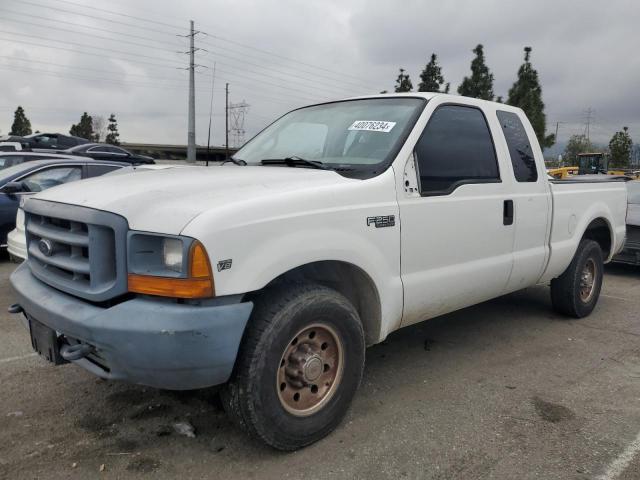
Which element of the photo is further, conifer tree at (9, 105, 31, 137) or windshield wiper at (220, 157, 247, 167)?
conifer tree at (9, 105, 31, 137)

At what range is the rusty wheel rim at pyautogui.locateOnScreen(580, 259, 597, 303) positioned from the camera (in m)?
5.48

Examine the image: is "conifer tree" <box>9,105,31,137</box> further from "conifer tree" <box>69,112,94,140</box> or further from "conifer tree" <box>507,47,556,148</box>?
"conifer tree" <box>507,47,556,148</box>

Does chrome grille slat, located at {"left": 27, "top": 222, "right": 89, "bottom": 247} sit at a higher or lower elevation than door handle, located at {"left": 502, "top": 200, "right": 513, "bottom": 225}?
lower

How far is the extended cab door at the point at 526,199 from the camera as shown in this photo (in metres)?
4.23

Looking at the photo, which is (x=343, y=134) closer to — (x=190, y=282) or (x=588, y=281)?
(x=190, y=282)

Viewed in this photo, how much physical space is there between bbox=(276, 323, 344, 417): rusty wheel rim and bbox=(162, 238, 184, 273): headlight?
0.69 m

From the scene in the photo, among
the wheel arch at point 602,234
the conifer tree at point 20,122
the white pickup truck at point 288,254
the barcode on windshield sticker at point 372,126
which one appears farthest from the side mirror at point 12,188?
the conifer tree at point 20,122

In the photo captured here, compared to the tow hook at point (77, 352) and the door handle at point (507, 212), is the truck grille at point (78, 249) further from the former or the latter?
the door handle at point (507, 212)

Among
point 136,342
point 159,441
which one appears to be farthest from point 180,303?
point 159,441

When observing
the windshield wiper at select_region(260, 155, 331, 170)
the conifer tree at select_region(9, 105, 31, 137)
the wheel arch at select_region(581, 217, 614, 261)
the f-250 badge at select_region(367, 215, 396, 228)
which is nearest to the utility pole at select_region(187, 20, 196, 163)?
the wheel arch at select_region(581, 217, 614, 261)

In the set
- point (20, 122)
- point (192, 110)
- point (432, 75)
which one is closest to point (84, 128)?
point (20, 122)

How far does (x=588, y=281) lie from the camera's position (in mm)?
5570

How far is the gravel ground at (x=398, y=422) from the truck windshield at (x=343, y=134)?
1.57 m

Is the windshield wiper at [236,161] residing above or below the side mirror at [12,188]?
above
